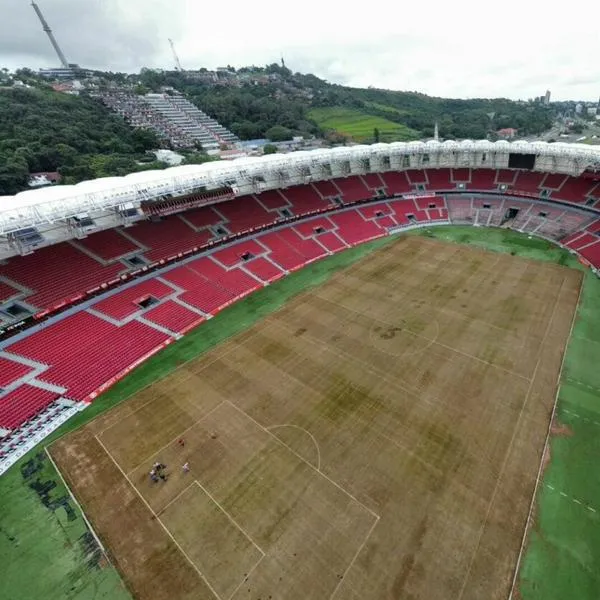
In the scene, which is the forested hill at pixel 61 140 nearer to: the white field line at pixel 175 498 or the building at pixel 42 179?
the building at pixel 42 179

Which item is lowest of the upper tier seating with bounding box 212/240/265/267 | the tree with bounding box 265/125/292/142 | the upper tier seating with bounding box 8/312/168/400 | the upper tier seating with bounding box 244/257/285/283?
the upper tier seating with bounding box 8/312/168/400

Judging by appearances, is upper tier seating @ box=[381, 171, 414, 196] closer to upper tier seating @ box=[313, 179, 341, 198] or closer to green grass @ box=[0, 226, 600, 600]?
upper tier seating @ box=[313, 179, 341, 198]

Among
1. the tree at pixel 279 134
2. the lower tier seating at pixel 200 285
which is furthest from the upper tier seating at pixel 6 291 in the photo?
the tree at pixel 279 134

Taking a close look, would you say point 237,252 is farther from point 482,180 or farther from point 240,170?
point 482,180

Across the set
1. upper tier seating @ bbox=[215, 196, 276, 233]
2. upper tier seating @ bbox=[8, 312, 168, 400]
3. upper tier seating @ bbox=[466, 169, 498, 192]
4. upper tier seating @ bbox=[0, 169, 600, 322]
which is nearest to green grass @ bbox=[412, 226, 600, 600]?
upper tier seating @ bbox=[8, 312, 168, 400]

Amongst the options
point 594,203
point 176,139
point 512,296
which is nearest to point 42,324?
point 512,296

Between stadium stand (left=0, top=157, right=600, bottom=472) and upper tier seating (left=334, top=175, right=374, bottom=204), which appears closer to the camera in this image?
stadium stand (left=0, top=157, right=600, bottom=472)

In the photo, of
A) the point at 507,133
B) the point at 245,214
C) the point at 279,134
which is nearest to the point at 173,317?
the point at 245,214

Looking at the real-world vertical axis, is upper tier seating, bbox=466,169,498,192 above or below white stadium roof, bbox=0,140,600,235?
below
